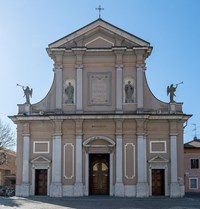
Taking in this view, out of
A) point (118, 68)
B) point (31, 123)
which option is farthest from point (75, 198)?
point (118, 68)

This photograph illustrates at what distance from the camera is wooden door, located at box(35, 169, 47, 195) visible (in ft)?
93.5

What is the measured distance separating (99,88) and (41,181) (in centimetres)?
742

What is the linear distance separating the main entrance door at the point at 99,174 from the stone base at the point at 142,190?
90.8 inches

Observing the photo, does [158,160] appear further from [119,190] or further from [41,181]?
[41,181]

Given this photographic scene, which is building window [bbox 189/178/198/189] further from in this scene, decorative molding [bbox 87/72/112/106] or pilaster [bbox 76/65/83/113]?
pilaster [bbox 76/65/83/113]

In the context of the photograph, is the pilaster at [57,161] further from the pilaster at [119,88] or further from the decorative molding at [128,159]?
the decorative molding at [128,159]

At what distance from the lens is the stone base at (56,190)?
2747 cm

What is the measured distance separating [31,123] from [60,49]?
17.8ft

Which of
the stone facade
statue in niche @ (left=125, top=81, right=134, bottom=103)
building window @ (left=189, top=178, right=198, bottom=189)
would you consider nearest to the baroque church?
statue in niche @ (left=125, top=81, right=134, bottom=103)

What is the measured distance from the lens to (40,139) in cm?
2875

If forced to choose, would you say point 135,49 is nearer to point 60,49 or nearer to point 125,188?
point 60,49

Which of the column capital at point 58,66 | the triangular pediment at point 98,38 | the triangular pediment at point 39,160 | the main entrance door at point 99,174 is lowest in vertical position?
the main entrance door at point 99,174

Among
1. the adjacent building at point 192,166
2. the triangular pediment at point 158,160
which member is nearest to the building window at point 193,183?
the adjacent building at point 192,166

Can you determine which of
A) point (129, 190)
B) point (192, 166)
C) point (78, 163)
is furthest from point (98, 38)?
point (192, 166)
